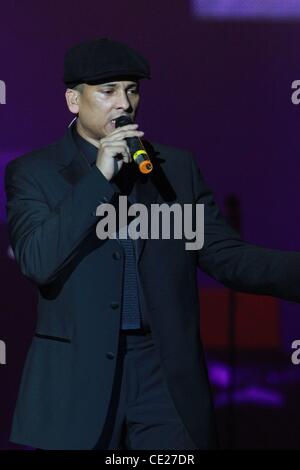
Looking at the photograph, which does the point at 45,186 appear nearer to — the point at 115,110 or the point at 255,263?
the point at 115,110

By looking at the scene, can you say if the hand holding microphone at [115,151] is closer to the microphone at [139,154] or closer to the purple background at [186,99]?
the microphone at [139,154]

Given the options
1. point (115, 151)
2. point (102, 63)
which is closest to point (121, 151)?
point (115, 151)

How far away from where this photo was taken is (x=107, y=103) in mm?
2074

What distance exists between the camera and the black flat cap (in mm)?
2064

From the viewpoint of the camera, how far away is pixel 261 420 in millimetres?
3816

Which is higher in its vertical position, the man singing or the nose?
the nose

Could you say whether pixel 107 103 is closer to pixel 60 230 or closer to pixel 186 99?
pixel 60 230

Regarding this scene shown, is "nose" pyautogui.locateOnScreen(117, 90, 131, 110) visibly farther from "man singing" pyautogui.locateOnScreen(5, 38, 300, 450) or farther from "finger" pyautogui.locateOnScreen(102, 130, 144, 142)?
"finger" pyautogui.locateOnScreen(102, 130, 144, 142)

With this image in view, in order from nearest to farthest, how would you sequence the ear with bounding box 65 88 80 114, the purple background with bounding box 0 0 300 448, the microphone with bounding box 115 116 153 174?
the microphone with bounding box 115 116 153 174 < the ear with bounding box 65 88 80 114 < the purple background with bounding box 0 0 300 448

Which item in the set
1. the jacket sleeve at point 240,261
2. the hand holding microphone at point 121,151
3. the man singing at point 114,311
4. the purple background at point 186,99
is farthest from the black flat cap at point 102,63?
the purple background at point 186,99

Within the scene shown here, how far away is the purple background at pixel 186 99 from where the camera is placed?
133 inches

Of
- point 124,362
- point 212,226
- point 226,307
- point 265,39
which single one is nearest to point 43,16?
point 265,39

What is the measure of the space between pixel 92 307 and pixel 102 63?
0.52 m

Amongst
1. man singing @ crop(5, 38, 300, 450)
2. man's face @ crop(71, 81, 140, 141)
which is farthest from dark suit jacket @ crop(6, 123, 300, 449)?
man's face @ crop(71, 81, 140, 141)
